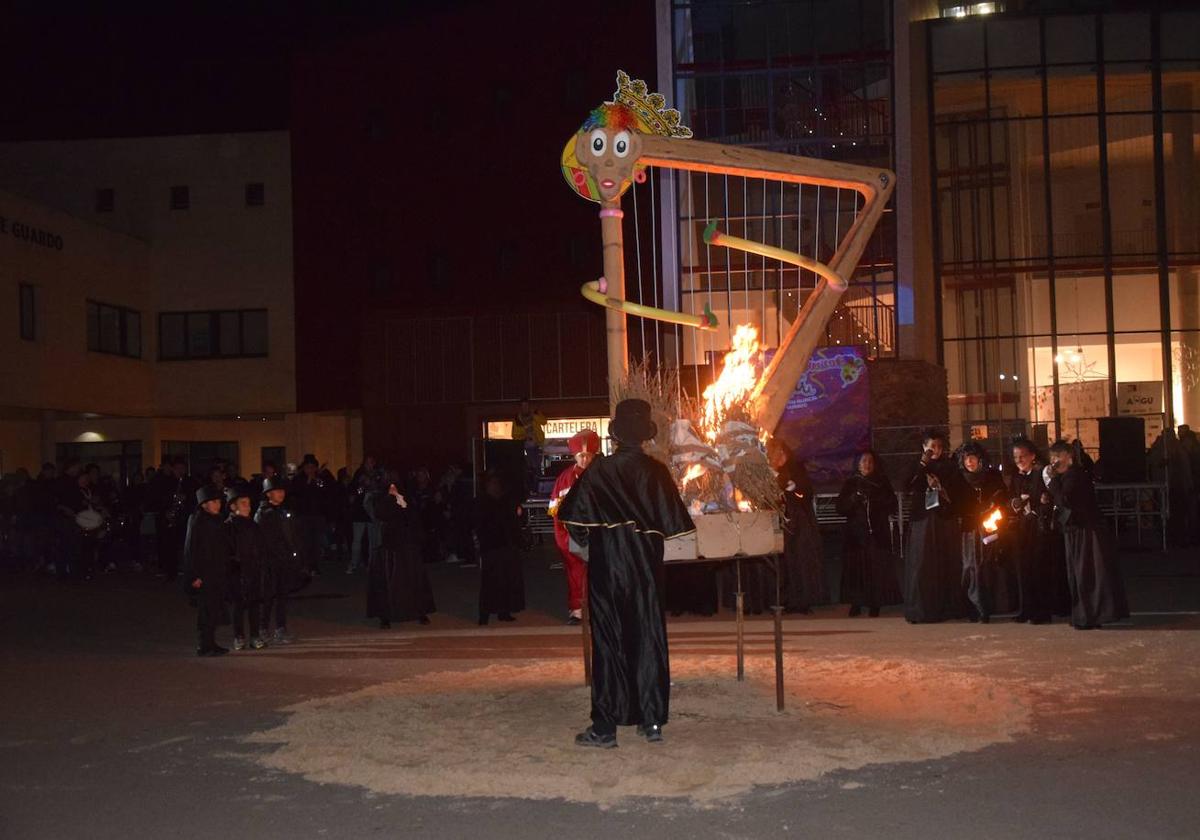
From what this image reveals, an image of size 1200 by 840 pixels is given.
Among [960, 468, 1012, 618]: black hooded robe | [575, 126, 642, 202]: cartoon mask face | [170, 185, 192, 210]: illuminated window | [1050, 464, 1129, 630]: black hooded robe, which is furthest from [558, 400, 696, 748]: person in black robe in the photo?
[170, 185, 192, 210]: illuminated window

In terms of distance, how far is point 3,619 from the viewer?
16.3 m

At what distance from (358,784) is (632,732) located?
1911 millimetres

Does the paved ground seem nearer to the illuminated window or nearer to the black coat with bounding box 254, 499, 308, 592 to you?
the black coat with bounding box 254, 499, 308, 592

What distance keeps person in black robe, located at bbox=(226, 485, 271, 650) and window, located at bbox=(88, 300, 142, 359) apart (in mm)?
23943

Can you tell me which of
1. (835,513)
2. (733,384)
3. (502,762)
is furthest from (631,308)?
(835,513)

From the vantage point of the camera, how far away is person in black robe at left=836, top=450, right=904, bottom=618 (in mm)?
14188

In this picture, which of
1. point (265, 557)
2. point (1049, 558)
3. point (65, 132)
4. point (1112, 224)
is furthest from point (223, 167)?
point (1049, 558)

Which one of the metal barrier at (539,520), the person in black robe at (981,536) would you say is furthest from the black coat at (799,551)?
the metal barrier at (539,520)

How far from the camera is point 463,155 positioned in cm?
3491

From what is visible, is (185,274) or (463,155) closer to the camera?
(463,155)

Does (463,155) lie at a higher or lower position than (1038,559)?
higher

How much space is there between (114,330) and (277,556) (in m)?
25.6

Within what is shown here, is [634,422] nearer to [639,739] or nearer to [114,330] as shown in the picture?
[639,739]

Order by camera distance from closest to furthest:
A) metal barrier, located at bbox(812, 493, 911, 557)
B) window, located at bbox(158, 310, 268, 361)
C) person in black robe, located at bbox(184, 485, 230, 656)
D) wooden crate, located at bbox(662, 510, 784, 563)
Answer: wooden crate, located at bbox(662, 510, 784, 563), person in black robe, located at bbox(184, 485, 230, 656), metal barrier, located at bbox(812, 493, 911, 557), window, located at bbox(158, 310, 268, 361)
